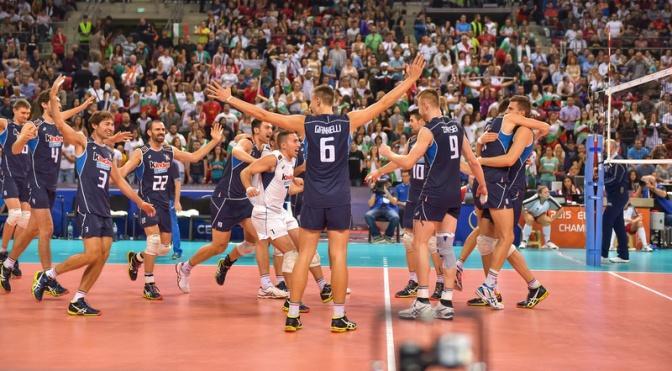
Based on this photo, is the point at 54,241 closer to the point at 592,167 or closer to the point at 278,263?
the point at 278,263

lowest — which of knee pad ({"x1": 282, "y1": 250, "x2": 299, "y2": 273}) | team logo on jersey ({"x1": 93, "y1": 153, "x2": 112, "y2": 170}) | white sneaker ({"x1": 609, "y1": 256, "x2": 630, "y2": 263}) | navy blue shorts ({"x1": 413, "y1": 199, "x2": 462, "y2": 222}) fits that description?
white sneaker ({"x1": 609, "y1": 256, "x2": 630, "y2": 263})

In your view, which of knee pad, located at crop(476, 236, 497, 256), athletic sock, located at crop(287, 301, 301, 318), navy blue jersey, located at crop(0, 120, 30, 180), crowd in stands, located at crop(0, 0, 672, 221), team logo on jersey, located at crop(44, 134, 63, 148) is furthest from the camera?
crowd in stands, located at crop(0, 0, 672, 221)

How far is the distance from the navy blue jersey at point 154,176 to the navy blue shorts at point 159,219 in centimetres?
8

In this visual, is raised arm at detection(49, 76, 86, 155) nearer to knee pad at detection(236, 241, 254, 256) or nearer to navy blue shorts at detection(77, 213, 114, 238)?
navy blue shorts at detection(77, 213, 114, 238)

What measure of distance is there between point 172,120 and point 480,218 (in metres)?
14.3

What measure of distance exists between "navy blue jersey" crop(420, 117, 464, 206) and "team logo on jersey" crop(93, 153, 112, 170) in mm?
3542

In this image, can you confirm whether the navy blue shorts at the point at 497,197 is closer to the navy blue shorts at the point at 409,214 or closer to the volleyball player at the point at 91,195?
the navy blue shorts at the point at 409,214

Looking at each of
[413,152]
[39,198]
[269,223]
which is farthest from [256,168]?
[39,198]

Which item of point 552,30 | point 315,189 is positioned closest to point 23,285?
point 315,189

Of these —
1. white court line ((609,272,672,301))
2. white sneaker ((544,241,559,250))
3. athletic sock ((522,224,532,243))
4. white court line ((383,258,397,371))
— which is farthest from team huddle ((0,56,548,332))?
white sneaker ((544,241,559,250))

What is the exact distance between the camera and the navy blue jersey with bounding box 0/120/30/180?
37.3 feet

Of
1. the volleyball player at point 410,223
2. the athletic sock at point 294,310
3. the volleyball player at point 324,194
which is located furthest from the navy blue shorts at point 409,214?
the athletic sock at point 294,310

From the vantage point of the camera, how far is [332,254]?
8.23 meters

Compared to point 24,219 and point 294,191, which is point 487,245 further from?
point 24,219
